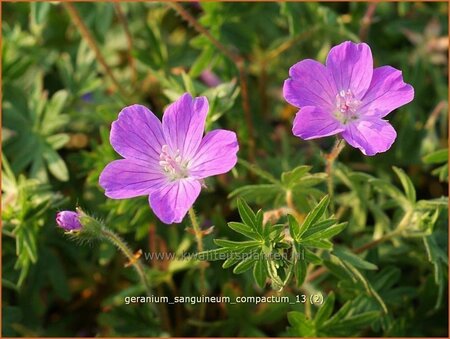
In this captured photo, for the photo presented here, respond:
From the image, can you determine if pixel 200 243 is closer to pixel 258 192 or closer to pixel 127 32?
pixel 258 192

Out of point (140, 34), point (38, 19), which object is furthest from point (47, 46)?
point (38, 19)

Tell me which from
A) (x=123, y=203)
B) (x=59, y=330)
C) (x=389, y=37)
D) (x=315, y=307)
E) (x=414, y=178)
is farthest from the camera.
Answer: (x=389, y=37)

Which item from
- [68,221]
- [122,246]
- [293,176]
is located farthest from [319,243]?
[68,221]

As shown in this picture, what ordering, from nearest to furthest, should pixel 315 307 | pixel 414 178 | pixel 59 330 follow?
pixel 315 307 → pixel 59 330 → pixel 414 178

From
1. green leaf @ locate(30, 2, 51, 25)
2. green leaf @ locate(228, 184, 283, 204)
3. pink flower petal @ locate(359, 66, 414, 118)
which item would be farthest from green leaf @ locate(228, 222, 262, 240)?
green leaf @ locate(30, 2, 51, 25)

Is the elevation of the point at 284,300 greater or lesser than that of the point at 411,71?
lesser

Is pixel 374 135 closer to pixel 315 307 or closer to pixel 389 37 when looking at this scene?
pixel 315 307
